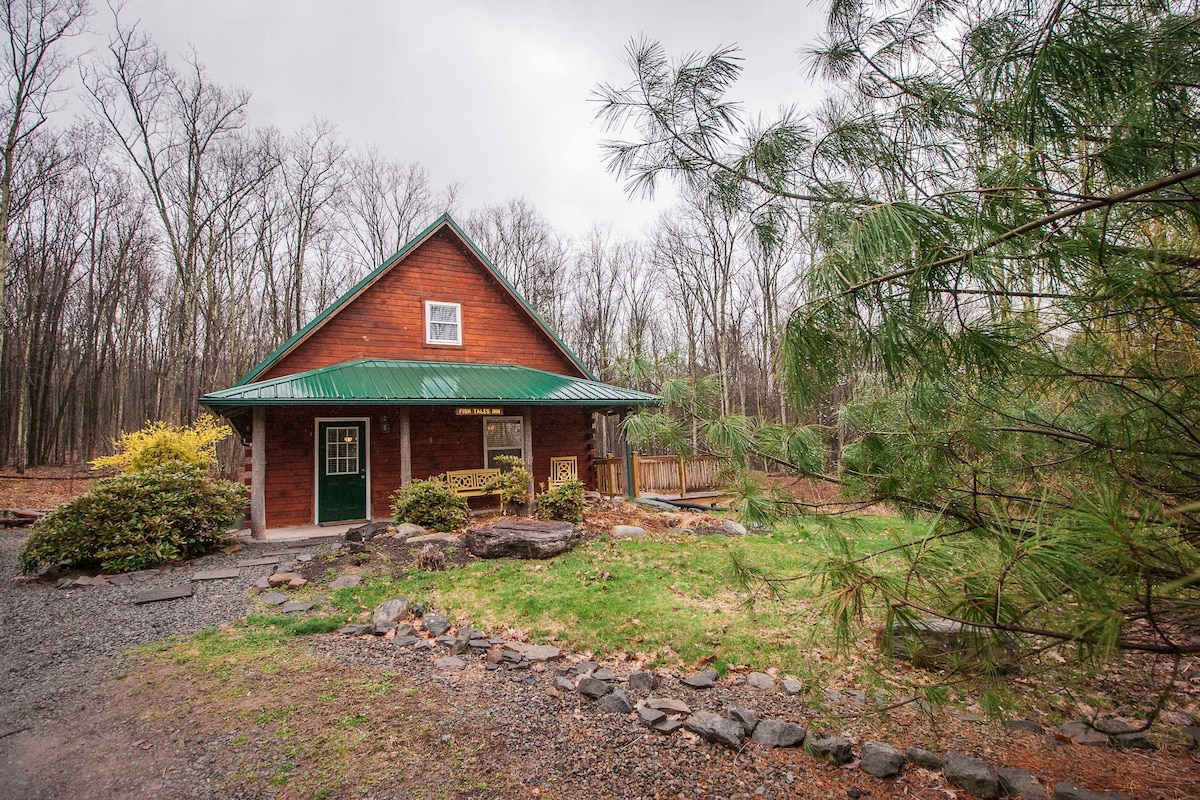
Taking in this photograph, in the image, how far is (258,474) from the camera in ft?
31.2

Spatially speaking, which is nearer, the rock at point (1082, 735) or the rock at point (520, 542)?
the rock at point (1082, 735)

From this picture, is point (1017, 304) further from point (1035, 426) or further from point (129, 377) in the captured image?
point (129, 377)

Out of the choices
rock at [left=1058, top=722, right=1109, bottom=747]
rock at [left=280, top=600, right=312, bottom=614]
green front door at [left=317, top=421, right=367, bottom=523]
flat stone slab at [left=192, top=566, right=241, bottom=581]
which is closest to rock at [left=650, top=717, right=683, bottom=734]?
rock at [left=1058, top=722, right=1109, bottom=747]

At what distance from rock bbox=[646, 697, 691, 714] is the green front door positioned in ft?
30.7

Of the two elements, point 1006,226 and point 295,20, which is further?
point 295,20

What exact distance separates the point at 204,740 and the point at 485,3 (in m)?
8.53

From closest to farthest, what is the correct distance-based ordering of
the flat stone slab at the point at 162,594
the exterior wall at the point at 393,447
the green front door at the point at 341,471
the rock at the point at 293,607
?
1. the rock at the point at 293,607
2. the flat stone slab at the point at 162,594
3. the exterior wall at the point at 393,447
4. the green front door at the point at 341,471

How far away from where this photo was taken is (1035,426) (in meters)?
2.13

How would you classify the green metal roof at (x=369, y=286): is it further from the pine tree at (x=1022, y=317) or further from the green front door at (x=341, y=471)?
the pine tree at (x=1022, y=317)

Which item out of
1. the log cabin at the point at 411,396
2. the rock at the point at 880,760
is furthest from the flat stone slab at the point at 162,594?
the rock at the point at 880,760

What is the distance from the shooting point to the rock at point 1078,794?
7.75 ft

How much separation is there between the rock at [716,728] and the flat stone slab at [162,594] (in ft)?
20.0

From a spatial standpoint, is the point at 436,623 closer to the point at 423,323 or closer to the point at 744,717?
the point at 744,717

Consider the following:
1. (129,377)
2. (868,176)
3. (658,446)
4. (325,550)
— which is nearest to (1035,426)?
(868,176)
